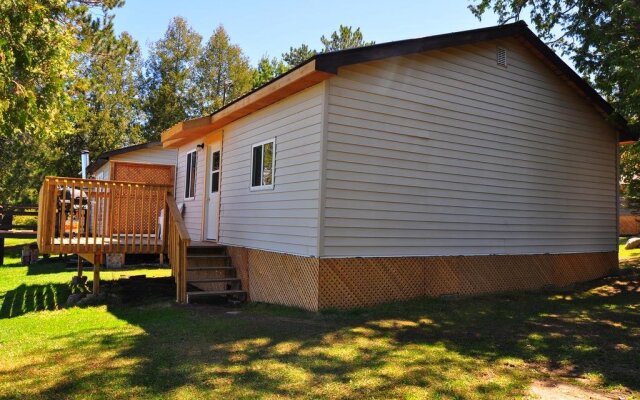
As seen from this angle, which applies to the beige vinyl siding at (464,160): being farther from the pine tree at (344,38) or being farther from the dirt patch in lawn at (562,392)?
the pine tree at (344,38)

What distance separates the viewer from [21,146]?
28484mm

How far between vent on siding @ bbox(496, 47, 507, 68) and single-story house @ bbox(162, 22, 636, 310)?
28 millimetres

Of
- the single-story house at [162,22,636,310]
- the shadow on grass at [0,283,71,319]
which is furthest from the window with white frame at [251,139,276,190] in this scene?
the shadow on grass at [0,283,71,319]

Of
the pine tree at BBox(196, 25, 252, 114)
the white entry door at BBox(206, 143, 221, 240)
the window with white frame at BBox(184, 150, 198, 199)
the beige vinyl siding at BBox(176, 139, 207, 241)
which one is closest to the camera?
the white entry door at BBox(206, 143, 221, 240)

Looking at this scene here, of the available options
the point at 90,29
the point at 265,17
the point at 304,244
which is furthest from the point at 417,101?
the point at 265,17

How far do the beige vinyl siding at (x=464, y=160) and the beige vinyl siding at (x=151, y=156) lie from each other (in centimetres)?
1096

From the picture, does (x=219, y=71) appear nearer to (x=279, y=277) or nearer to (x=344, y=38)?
(x=344, y=38)

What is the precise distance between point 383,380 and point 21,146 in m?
31.3

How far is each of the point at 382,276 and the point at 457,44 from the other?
13.8 ft

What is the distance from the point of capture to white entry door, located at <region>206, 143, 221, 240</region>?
35.5 feet

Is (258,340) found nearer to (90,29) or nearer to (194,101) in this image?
(90,29)

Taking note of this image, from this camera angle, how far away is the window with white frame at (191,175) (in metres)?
12.5

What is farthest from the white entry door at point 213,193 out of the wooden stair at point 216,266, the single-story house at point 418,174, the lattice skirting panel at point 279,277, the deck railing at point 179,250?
the lattice skirting panel at point 279,277

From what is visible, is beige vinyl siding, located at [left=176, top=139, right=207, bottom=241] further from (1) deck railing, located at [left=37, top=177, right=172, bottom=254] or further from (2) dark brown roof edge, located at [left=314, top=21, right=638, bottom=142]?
(2) dark brown roof edge, located at [left=314, top=21, right=638, bottom=142]
